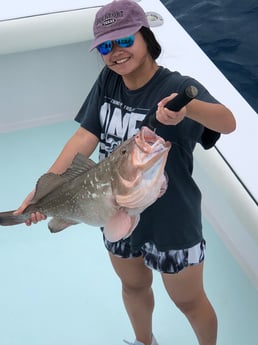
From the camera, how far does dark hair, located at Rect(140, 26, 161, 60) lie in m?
1.58

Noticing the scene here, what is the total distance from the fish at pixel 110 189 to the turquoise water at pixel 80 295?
36.5 inches

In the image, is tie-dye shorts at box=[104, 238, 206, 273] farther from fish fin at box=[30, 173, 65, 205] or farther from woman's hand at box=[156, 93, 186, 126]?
woman's hand at box=[156, 93, 186, 126]

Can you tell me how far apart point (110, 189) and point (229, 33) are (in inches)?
139

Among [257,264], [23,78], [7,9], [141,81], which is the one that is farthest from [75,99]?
[141,81]

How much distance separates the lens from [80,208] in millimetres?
1595

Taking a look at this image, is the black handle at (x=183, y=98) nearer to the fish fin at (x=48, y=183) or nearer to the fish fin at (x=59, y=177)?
the fish fin at (x=59, y=177)

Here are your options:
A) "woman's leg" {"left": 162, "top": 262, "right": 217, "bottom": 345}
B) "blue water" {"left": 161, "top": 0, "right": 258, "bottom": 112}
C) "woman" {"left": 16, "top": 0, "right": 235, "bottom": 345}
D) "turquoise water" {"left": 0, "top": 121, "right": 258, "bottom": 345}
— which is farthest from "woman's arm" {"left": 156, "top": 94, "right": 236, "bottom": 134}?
"blue water" {"left": 161, "top": 0, "right": 258, "bottom": 112}

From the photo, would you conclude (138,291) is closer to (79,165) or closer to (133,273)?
(133,273)

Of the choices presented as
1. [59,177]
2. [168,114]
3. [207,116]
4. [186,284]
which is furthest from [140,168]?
[186,284]

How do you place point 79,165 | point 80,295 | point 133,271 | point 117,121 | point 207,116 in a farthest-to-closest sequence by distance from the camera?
point 80,295
point 133,271
point 117,121
point 79,165
point 207,116

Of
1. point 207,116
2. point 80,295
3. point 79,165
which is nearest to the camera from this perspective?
point 207,116

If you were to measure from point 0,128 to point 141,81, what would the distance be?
214 cm

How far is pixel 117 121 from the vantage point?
1.69 metres

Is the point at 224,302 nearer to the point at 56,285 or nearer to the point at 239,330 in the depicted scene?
the point at 239,330
